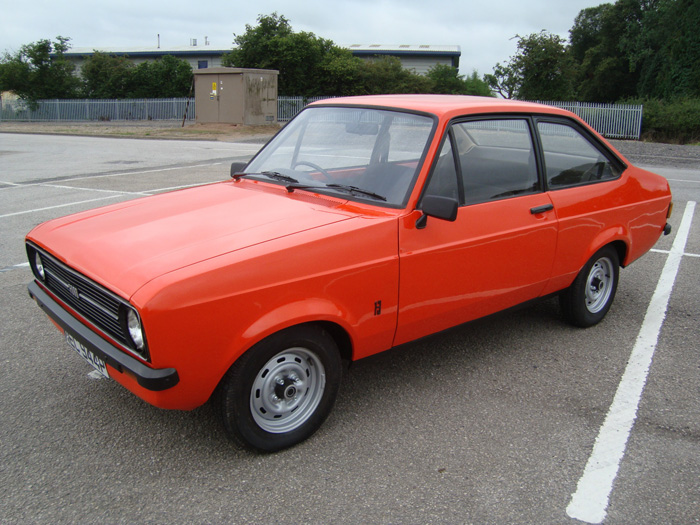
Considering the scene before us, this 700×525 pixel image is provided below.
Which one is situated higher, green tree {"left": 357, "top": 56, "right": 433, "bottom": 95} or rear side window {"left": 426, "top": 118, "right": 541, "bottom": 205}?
green tree {"left": 357, "top": 56, "right": 433, "bottom": 95}

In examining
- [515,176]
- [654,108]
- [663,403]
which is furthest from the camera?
[654,108]

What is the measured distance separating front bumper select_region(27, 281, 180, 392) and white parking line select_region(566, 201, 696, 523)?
5.90 feet

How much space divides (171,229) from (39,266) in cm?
93

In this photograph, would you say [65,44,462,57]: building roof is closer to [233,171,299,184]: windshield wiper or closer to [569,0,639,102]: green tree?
[569,0,639,102]: green tree

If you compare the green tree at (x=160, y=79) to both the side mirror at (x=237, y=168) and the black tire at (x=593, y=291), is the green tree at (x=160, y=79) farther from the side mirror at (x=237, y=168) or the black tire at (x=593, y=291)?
the black tire at (x=593, y=291)

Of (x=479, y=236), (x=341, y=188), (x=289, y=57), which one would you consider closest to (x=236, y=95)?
(x=289, y=57)

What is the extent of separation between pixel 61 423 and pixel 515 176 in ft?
9.89

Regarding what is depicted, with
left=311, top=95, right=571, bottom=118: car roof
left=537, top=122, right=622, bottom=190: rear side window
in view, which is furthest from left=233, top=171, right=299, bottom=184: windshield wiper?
left=537, top=122, right=622, bottom=190: rear side window

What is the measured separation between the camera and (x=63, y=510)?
2.56 m

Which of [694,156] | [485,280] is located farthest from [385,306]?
[694,156]

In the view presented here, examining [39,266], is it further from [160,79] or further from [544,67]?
[160,79]

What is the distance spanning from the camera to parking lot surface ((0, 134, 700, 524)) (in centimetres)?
262

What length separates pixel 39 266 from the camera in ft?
11.3

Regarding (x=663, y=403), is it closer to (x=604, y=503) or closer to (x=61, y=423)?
(x=604, y=503)
